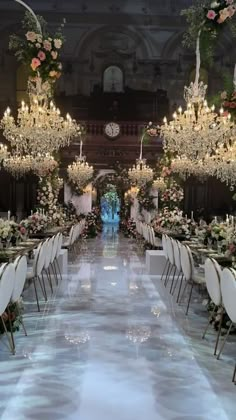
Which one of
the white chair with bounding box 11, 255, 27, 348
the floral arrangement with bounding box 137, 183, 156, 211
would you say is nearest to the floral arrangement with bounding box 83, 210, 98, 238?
the floral arrangement with bounding box 137, 183, 156, 211

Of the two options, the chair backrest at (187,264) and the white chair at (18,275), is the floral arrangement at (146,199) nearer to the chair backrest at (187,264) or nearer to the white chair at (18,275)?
the chair backrest at (187,264)

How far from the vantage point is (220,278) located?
17.9 feet

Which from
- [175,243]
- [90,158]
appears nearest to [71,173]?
[90,158]

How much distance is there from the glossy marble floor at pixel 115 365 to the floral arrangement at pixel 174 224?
365 cm

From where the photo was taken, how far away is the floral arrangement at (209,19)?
751 cm

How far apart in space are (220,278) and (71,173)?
13.7m

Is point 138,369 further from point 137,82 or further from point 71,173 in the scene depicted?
point 137,82

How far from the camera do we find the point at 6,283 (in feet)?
16.6

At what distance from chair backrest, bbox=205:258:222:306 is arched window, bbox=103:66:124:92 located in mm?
18690

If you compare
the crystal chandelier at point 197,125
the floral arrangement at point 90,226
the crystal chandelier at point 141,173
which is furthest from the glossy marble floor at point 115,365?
the floral arrangement at point 90,226

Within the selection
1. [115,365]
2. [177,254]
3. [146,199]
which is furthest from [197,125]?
[146,199]

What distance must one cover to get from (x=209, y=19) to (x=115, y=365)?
5104mm

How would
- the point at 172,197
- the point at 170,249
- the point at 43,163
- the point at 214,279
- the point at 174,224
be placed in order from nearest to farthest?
the point at 214,279 < the point at 170,249 < the point at 174,224 < the point at 43,163 < the point at 172,197

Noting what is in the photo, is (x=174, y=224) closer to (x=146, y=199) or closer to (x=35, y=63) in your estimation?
(x=35, y=63)
